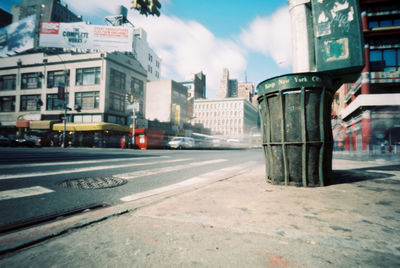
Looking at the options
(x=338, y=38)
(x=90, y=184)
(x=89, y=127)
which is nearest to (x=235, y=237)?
(x=90, y=184)

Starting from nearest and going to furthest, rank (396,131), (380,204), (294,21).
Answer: (380,204) → (294,21) → (396,131)

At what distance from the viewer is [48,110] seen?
35.5 m

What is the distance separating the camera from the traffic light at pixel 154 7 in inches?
267

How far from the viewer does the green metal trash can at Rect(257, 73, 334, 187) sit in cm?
335

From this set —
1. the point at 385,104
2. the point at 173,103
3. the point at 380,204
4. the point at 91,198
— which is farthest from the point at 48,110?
the point at 385,104

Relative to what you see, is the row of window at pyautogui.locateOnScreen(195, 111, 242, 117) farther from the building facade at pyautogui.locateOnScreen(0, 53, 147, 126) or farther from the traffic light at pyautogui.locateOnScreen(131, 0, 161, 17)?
the traffic light at pyautogui.locateOnScreen(131, 0, 161, 17)

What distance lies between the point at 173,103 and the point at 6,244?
177 feet

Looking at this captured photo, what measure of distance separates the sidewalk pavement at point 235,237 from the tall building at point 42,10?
80.0 meters

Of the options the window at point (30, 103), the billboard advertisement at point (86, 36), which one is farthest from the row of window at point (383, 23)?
the window at point (30, 103)

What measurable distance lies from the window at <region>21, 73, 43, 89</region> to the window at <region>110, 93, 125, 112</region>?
14227mm

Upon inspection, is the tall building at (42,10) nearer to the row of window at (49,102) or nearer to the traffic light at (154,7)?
the row of window at (49,102)

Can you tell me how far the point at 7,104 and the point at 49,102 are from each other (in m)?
10.0

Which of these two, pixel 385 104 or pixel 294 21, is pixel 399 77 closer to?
pixel 385 104

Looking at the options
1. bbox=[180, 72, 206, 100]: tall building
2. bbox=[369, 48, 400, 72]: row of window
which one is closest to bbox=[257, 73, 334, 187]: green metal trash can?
bbox=[369, 48, 400, 72]: row of window
